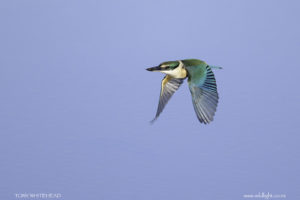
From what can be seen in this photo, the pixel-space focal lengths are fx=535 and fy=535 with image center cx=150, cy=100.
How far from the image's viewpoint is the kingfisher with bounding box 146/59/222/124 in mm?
2496

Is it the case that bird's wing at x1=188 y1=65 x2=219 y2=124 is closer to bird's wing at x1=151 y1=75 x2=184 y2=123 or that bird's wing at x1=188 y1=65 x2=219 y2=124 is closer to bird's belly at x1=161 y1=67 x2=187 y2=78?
bird's belly at x1=161 y1=67 x2=187 y2=78

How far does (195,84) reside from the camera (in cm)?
258

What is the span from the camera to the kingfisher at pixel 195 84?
2.50 metres

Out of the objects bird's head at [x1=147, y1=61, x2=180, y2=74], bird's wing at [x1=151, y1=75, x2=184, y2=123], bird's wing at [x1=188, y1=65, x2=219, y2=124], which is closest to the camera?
bird's wing at [x1=188, y1=65, x2=219, y2=124]

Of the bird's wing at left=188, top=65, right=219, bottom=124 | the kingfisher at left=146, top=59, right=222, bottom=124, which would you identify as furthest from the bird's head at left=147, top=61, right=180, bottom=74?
the bird's wing at left=188, top=65, right=219, bottom=124

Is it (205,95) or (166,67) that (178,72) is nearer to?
(166,67)

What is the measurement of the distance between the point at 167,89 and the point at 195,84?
0.87 ft

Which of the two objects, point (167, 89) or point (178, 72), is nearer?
point (178, 72)

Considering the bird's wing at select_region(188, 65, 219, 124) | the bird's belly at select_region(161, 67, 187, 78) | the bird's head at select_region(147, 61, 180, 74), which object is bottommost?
the bird's wing at select_region(188, 65, 219, 124)

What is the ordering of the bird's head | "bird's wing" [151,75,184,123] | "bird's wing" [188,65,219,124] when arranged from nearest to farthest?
"bird's wing" [188,65,219,124], the bird's head, "bird's wing" [151,75,184,123]

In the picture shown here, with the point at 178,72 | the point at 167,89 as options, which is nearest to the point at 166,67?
the point at 178,72

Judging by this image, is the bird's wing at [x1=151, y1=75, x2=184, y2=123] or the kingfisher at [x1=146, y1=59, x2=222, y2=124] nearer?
the kingfisher at [x1=146, y1=59, x2=222, y2=124]

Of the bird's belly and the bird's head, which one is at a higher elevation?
the bird's head

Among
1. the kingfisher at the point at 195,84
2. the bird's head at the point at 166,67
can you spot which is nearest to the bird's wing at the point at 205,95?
the kingfisher at the point at 195,84
